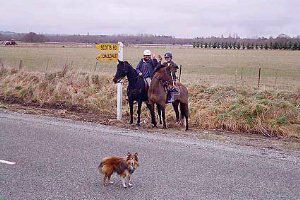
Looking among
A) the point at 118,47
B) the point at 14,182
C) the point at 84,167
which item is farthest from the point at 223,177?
the point at 118,47

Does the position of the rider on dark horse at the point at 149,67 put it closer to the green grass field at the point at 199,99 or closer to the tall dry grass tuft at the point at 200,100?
the green grass field at the point at 199,99

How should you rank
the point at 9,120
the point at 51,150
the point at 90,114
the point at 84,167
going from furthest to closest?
the point at 90,114 → the point at 9,120 → the point at 51,150 → the point at 84,167

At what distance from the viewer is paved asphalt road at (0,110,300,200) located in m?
5.66

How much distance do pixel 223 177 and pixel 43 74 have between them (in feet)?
43.7

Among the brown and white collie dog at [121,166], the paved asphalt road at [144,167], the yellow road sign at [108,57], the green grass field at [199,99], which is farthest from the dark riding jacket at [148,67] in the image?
the brown and white collie dog at [121,166]

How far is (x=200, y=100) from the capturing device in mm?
13125

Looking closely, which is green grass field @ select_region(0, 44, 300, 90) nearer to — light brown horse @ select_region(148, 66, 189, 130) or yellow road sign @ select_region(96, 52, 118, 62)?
light brown horse @ select_region(148, 66, 189, 130)

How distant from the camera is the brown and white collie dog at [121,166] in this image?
5.73 meters

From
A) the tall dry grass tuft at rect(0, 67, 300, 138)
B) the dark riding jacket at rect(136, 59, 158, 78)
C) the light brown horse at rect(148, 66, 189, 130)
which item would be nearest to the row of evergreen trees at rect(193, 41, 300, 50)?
the tall dry grass tuft at rect(0, 67, 300, 138)

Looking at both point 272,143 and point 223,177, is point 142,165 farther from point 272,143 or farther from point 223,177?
point 272,143

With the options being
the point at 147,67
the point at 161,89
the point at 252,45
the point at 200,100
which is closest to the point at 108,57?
the point at 147,67

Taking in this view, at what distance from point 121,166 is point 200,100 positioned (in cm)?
775

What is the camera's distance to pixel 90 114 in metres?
13.3

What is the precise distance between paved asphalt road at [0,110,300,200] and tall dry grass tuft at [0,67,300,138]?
96.1 inches
